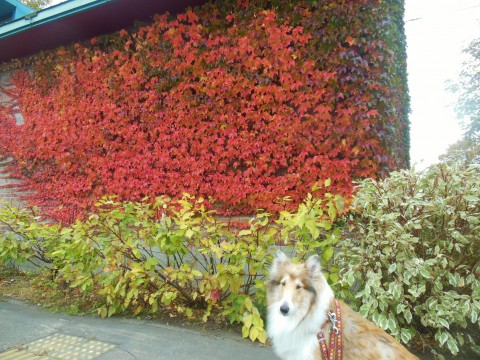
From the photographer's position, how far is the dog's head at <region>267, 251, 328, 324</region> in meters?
2.45

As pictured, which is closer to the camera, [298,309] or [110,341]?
[298,309]

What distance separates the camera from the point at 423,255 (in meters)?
3.64

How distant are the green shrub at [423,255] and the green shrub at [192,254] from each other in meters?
0.49

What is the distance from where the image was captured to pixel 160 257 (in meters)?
5.67

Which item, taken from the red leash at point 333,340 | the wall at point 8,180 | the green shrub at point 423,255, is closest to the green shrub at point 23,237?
the wall at point 8,180

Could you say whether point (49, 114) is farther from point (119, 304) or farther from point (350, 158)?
point (350, 158)

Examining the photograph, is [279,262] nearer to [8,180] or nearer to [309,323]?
[309,323]

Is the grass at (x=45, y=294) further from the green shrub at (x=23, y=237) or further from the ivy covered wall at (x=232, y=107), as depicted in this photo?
the ivy covered wall at (x=232, y=107)

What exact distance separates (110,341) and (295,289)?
2.61 meters

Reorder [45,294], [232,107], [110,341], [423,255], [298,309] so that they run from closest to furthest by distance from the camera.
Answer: [298,309]
[423,255]
[110,341]
[232,107]
[45,294]

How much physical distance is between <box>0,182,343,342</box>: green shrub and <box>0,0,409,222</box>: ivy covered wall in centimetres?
90

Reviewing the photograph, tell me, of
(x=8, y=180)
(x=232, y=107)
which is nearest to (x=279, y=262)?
(x=232, y=107)

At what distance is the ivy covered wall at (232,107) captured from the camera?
15.5 ft

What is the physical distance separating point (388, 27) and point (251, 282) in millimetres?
3819
